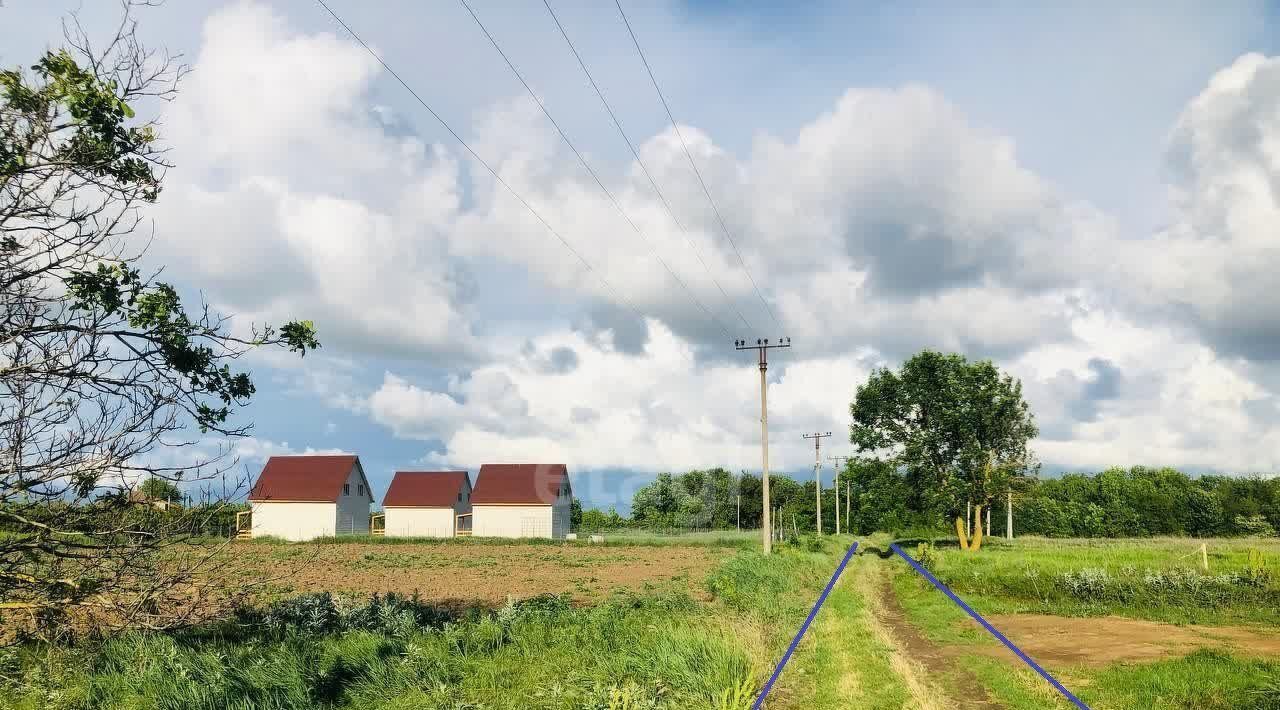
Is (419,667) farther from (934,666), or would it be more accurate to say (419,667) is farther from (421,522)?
(421,522)

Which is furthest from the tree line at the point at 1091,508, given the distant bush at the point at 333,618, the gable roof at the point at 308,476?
the distant bush at the point at 333,618

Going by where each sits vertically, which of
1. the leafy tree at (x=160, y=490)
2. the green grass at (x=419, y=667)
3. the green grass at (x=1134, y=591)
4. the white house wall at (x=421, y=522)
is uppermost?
the leafy tree at (x=160, y=490)

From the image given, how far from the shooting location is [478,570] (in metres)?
37.3

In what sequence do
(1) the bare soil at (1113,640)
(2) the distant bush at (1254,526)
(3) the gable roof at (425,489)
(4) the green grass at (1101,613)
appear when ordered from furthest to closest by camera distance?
(2) the distant bush at (1254,526), (3) the gable roof at (425,489), (1) the bare soil at (1113,640), (4) the green grass at (1101,613)

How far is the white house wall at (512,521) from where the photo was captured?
227 ft

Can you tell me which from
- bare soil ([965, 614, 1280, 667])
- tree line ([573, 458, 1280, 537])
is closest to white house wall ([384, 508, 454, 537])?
tree line ([573, 458, 1280, 537])

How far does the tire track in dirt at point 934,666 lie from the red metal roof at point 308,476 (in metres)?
54.6

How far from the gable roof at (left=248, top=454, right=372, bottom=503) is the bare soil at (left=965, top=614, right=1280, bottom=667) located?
190 feet

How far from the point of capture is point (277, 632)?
1462 centimetres

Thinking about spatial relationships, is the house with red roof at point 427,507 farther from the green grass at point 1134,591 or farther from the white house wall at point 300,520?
the green grass at point 1134,591

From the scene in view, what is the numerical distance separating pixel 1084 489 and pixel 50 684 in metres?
109

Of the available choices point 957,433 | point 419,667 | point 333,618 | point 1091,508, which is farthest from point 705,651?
point 1091,508

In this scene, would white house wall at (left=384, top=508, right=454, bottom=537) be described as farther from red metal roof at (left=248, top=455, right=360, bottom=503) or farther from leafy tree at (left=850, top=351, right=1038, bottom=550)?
leafy tree at (left=850, top=351, right=1038, bottom=550)

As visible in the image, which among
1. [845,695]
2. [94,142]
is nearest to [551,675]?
[845,695]
